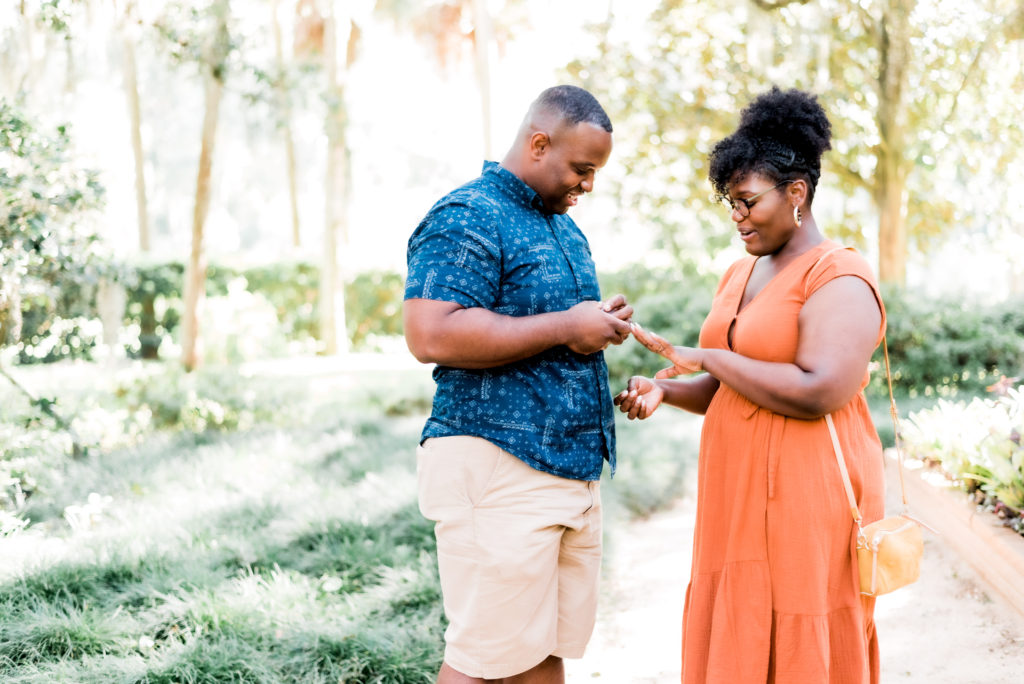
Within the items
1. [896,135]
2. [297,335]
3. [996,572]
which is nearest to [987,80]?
[896,135]

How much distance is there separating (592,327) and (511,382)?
30 centimetres

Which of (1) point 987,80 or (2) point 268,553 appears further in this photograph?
(1) point 987,80

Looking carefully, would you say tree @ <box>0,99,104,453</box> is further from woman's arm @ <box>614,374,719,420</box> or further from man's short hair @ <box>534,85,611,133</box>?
woman's arm @ <box>614,374,719,420</box>

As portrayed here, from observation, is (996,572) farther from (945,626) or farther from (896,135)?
(896,135)

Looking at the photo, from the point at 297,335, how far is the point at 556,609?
1646cm

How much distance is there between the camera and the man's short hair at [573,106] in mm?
2613

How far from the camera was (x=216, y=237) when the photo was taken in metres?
49.8

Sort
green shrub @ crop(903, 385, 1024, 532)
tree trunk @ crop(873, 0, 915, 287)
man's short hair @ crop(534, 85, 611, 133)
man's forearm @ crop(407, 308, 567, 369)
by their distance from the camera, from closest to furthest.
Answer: man's forearm @ crop(407, 308, 567, 369) < man's short hair @ crop(534, 85, 611, 133) < green shrub @ crop(903, 385, 1024, 532) < tree trunk @ crop(873, 0, 915, 287)

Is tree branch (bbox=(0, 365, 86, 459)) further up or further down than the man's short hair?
further down

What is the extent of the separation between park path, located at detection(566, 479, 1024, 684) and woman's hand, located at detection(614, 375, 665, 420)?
1762 millimetres

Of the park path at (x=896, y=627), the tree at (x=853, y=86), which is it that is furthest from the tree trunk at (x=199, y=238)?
the park path at (x=896, y=627)

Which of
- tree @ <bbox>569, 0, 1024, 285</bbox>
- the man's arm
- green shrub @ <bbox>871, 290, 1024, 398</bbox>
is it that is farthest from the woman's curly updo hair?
tree @ <bbox>569, 0, 1024, 285</bbox>

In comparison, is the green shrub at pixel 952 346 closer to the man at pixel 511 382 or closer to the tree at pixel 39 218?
the man at pixel 511 382

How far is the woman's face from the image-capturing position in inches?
→ 104
